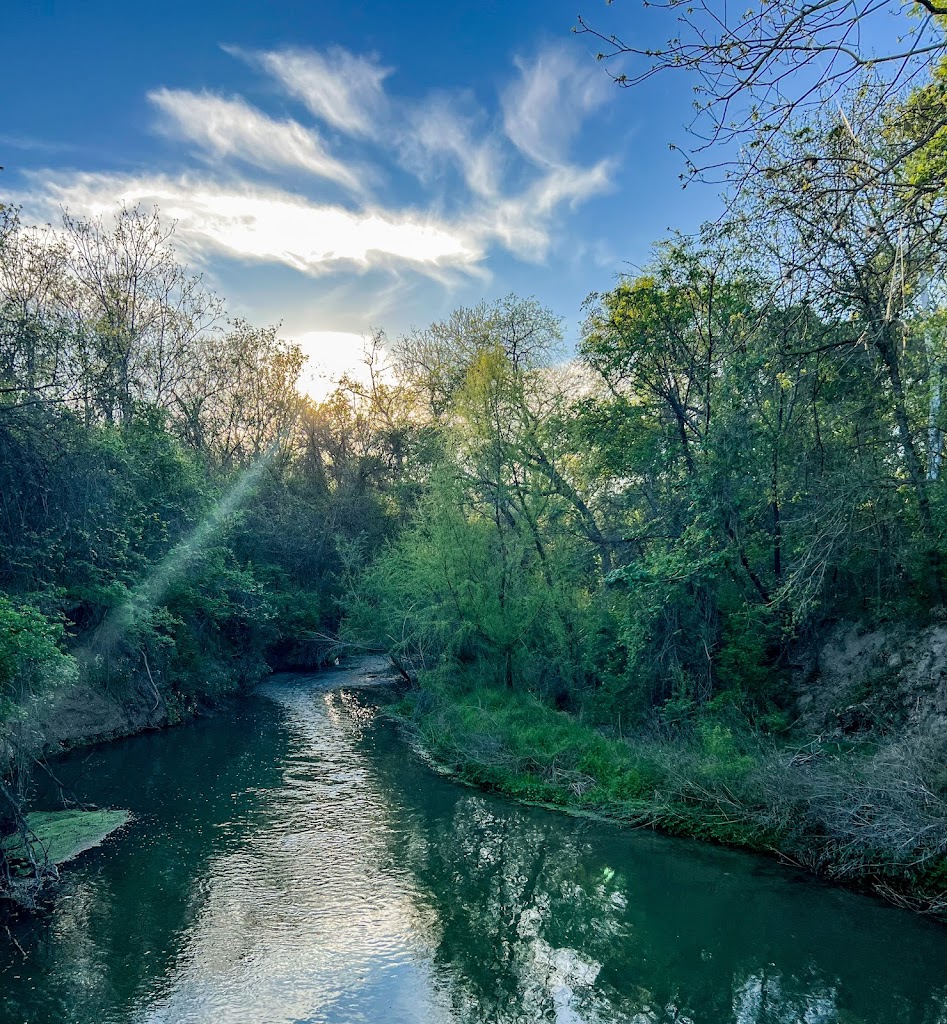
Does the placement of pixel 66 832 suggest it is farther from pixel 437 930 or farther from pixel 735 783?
pixel 735 783

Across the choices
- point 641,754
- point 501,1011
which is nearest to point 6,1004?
point 501,1011

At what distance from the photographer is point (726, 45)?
4785 millimetres

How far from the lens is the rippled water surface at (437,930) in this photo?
7.79 m

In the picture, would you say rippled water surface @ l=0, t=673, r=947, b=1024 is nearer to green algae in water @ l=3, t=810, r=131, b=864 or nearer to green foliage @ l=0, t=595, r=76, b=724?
green algae in water @ l=3, t=810, r=131, b=864

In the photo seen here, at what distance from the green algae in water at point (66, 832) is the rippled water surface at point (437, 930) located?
379 millimetres

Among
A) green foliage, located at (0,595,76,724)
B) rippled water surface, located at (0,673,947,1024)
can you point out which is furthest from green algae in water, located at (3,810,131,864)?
green foliage, located at (0,595,76,724)

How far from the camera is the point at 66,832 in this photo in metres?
12.2

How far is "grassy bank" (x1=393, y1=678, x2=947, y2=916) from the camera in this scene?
9.59 metres

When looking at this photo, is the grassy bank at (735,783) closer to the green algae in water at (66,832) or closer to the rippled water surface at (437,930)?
the rippled water surface at (437,930)

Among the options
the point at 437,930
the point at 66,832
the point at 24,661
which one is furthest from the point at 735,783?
the point at 66,832

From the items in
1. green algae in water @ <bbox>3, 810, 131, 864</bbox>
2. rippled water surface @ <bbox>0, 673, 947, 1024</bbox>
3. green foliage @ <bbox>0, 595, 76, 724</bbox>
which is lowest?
rippled water surface @ <bbox>0, 673, 947, 1024</bbox>

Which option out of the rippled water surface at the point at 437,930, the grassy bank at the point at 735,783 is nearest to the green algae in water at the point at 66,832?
the rippled water surface at the point at 437,930

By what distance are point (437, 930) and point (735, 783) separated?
19.0 feet

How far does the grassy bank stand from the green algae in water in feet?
24.3
